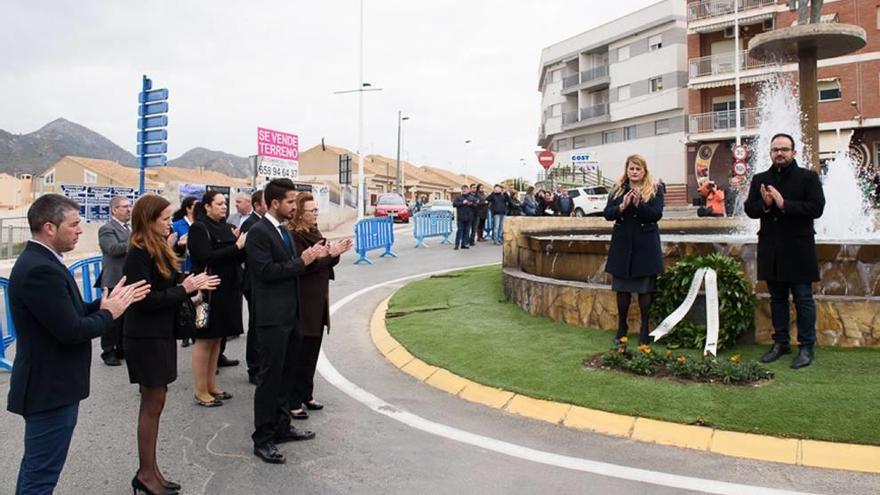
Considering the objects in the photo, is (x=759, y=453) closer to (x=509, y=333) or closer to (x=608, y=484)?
(x=608, y=484)

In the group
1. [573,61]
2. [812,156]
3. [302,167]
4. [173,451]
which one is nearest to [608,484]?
[173,451]

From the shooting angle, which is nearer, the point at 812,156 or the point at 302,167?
the point at 812,156

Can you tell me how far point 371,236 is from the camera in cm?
1683

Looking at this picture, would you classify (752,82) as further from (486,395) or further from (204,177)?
(204,177)

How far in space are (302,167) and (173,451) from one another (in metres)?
82.1

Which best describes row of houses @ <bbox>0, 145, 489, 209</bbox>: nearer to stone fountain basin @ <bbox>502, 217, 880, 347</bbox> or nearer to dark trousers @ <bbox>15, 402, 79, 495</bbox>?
stone fountain basin @ <bbox>502, 217, 880, 347</bbox>

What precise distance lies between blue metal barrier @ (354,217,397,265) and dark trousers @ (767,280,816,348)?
11.4 metres

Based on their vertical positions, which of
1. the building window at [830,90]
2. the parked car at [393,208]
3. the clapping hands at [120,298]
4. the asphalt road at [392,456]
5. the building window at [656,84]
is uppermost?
the building window at [656,84]

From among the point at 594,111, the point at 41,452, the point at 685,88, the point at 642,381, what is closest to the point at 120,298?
the point at 41,452

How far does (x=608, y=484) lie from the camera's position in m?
3.85

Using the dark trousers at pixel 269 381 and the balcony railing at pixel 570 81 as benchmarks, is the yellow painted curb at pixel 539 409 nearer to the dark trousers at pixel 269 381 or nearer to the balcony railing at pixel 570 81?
the dark trousers at pixel 269 381

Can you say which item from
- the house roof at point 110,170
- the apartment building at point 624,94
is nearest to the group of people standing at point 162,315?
the apartment building at point 624,94

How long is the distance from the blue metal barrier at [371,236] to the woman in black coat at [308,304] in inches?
420

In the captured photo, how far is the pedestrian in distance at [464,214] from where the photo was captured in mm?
19438
